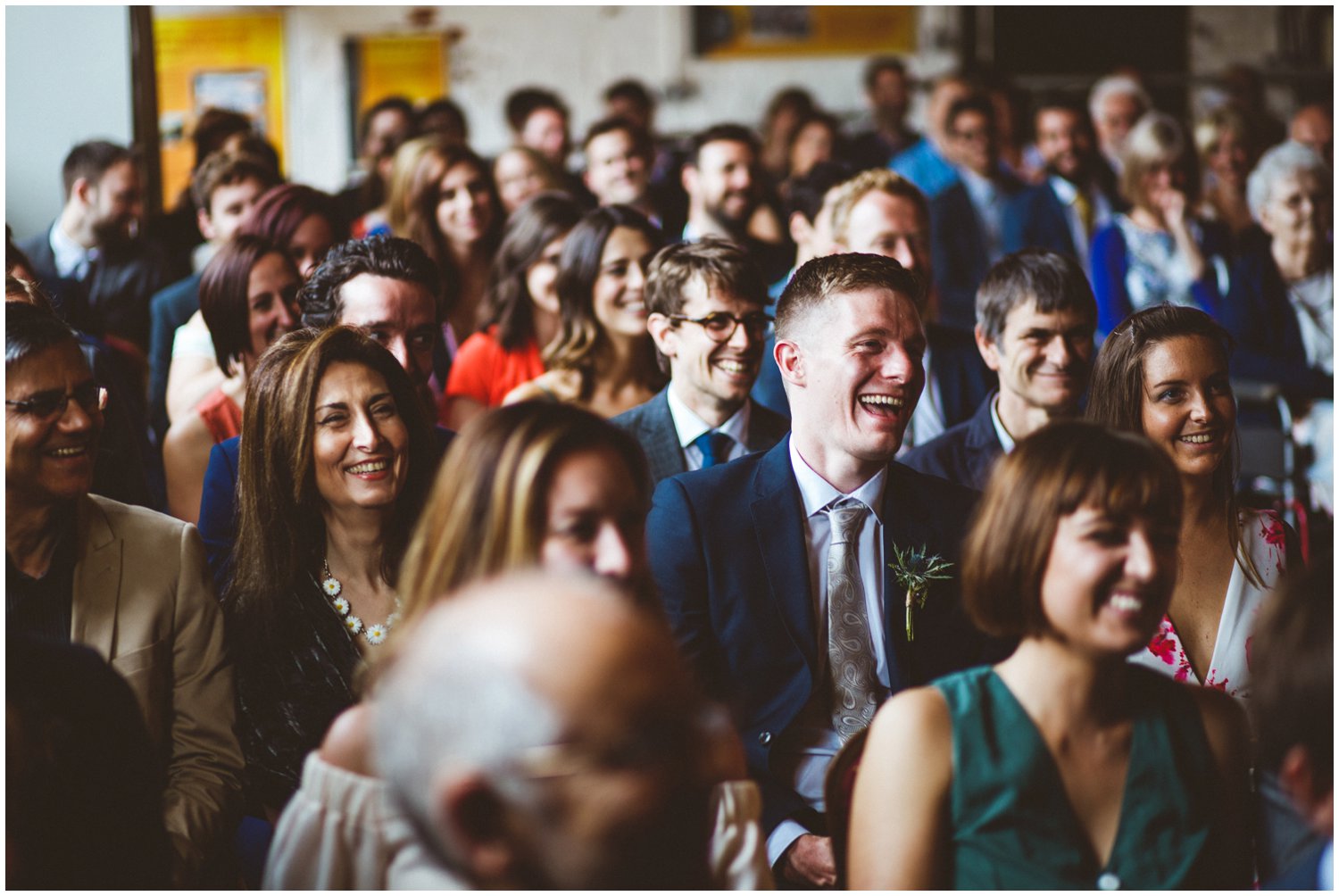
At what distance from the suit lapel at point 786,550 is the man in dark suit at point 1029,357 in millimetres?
741

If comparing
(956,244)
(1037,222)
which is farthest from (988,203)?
(956,244)

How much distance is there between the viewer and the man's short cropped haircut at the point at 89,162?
438 centimetres

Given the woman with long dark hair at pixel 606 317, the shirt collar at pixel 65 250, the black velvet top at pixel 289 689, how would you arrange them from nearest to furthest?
the black velvet top at pixel 289 689 < the woman with long dark hair at pixel 606 317 < the shirt collar at pixel 65 250

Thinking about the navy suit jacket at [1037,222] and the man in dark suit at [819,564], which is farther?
the navy suit jacket at [1037,222]

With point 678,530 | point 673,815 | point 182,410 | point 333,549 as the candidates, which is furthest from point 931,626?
point 182,410

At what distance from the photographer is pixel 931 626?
229 centimetres

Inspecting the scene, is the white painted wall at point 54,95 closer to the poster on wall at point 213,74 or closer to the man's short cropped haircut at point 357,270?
the man's short cropped haircut at point 357,270

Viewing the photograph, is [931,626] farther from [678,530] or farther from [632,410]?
[632,410]

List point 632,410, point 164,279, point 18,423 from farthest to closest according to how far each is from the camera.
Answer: point 164,279 → point 632,410 → point 18,423

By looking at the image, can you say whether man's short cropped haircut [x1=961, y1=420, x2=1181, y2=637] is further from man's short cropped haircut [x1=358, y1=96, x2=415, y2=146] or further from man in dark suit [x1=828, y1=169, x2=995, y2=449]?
man's short cropped haircut [x1=358, y1=96, x2=415, y2=146]

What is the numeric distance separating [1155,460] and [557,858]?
3.25 feet

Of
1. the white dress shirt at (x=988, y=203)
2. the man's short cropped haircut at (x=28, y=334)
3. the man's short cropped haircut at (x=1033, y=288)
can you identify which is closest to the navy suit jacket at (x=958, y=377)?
the man's short cropped haircut at (x=1033, y=288)

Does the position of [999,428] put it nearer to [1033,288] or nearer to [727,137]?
[1033,288]

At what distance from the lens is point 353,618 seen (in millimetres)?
2262
